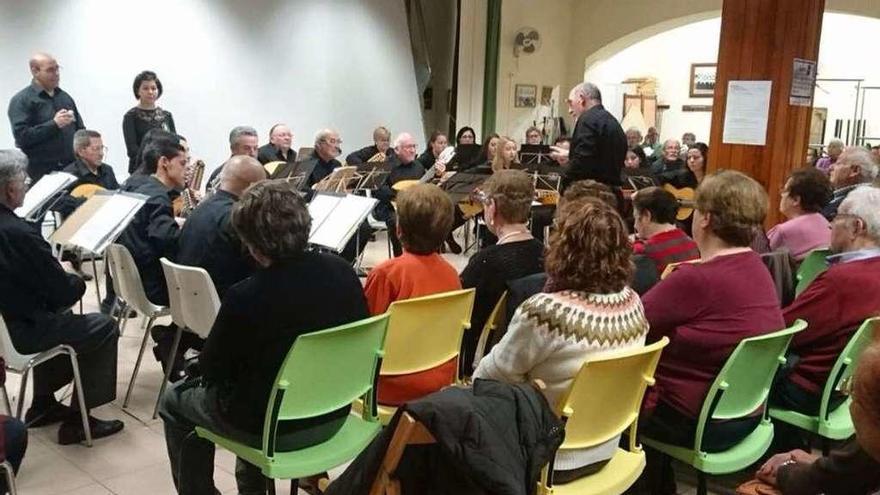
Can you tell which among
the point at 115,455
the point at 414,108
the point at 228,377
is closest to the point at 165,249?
the point at 115,455

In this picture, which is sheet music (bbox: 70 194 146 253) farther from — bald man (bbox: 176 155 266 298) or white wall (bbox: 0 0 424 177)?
white wall (bbox: 0 0 424 177)

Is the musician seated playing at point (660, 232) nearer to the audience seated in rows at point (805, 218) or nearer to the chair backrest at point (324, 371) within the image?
the audience seated in rows at point (805, 218)

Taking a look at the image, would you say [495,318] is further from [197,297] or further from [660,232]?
[197,297]

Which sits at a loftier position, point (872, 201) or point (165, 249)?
point (872, 201)

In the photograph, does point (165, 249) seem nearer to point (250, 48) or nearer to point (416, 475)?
point (416, 475)

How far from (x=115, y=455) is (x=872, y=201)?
297cm

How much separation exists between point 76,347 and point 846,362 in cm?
274

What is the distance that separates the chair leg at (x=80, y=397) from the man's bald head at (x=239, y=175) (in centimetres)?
89

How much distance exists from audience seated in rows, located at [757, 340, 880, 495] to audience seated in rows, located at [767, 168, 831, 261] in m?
1.87

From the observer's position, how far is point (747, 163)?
16.7 ft

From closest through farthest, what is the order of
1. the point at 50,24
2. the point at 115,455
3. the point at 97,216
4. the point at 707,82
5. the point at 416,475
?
the point at 416,475 < the point at 115,455 < the point at 97,216 < the point at 50,24 < the point at 707,82

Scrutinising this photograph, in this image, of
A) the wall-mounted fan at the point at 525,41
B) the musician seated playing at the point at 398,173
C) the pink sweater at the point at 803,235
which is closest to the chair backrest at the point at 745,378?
the pink sweater at the point at 803,235

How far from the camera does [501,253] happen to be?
9.59 feet

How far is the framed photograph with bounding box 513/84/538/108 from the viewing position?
1067 cm
